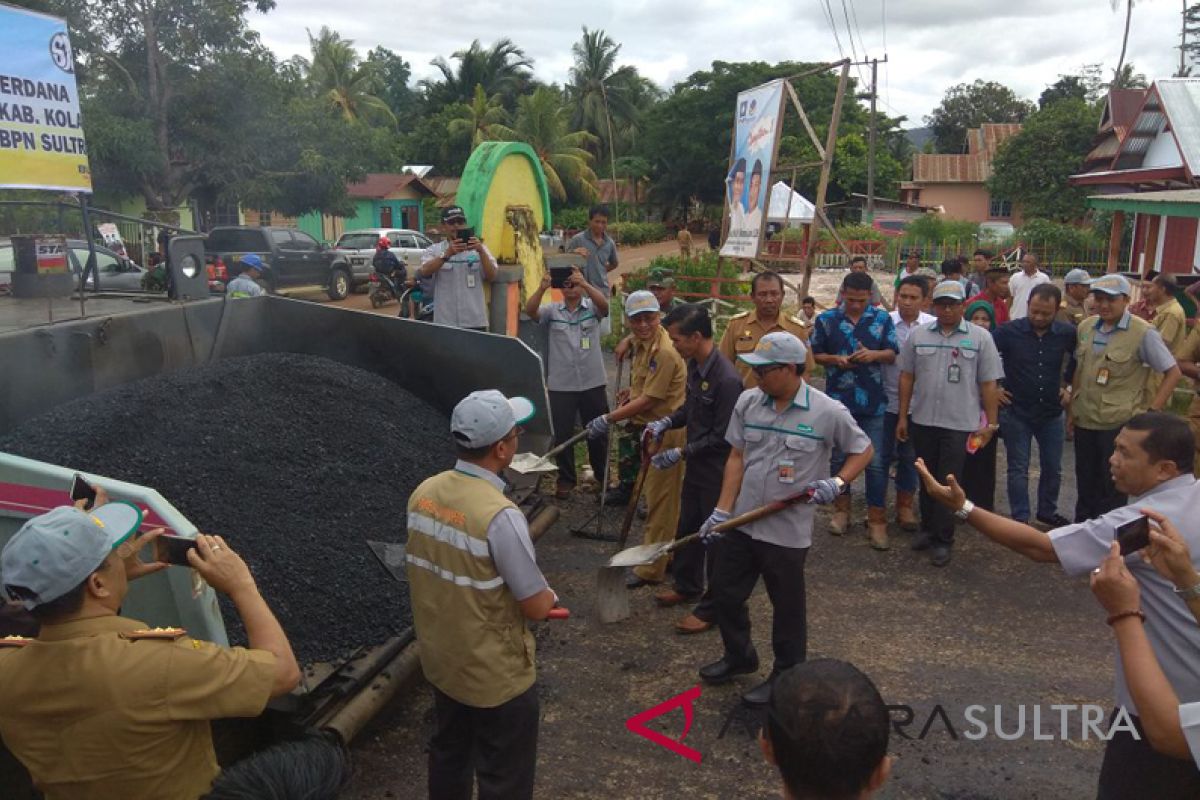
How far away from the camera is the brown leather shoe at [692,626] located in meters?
4.39

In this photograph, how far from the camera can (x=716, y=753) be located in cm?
345

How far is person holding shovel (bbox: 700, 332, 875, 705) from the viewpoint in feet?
11.8

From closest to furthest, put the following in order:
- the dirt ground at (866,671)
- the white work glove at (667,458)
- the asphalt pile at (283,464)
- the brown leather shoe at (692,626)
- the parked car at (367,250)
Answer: the dirt ground at (866,671) → the asphalt pile at (283,464) → the brown leather shoe at (692,626) → the white work glove at (667,458) → the parked car at (367,250)

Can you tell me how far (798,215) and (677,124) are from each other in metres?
15.9

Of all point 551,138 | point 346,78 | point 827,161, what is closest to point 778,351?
point 827,161

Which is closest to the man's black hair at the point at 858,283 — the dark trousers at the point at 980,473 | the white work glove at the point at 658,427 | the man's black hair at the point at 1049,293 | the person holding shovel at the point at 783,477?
the man's black hair at the point at 1049,293

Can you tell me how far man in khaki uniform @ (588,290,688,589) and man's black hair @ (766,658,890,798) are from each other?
3327 millimetres

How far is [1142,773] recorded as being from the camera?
2.26m

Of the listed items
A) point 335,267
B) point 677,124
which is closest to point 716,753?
point 335,267

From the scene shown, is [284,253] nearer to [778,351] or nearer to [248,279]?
[248,279]

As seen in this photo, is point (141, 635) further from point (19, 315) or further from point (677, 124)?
point (677, 124)

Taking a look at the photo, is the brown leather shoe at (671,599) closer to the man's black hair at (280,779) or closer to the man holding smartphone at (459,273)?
the man holding smartphone at (459,273)

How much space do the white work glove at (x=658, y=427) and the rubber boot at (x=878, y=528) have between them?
1.50 metres

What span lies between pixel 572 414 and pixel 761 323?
5.01ft
